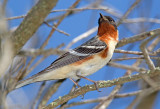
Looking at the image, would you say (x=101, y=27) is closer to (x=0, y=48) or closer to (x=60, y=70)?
(x=60, y=70)

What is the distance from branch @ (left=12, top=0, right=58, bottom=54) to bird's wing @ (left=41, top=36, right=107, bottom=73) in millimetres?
925

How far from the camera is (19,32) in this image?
3531mm

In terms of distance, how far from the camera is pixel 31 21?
11.5ft

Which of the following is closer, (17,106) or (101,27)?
(17,106)

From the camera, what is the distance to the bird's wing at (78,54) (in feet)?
14.7

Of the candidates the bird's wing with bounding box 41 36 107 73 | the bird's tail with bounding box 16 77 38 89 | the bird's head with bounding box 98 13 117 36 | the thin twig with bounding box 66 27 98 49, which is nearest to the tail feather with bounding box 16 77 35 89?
the bird's tail with bounding box 16 77 38 89

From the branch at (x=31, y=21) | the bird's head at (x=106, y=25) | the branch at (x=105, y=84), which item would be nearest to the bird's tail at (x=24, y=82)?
the branch at (x=31, y=21)

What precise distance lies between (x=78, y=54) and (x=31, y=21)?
140cm

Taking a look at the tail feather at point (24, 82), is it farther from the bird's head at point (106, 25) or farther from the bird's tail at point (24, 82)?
the bird's head at point (106, 25)

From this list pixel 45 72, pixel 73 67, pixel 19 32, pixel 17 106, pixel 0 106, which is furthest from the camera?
pixel 73 67

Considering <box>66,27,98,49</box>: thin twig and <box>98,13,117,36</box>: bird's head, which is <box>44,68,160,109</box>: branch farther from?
<box>98,13,117,36</box>: bird's head

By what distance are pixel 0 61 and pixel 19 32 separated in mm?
1586

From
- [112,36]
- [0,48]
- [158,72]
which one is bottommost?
[158,72]

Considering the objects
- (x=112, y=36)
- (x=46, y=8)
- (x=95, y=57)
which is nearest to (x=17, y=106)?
(x=46, y=8)
